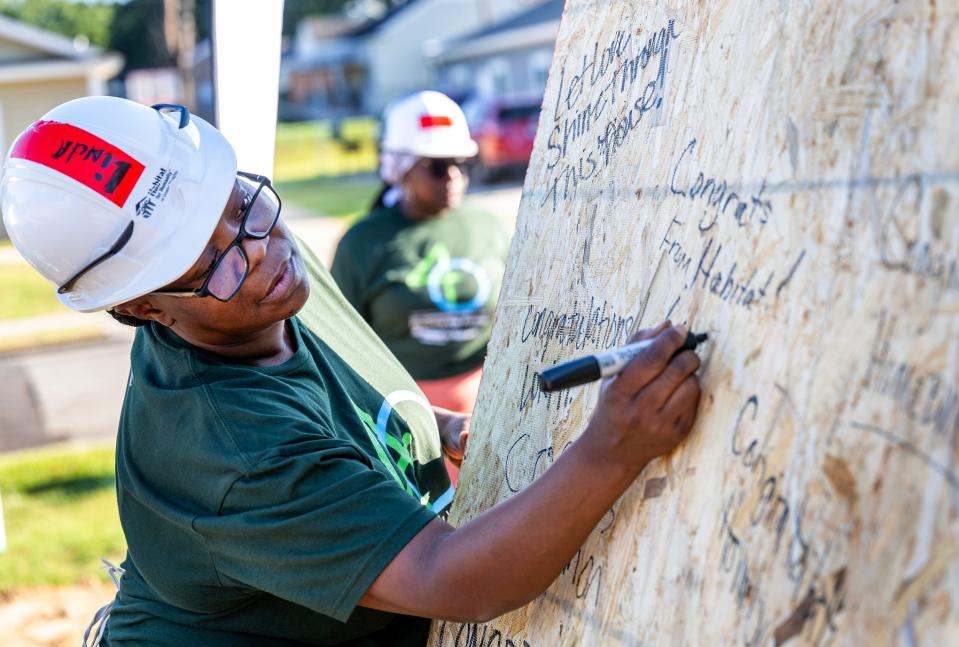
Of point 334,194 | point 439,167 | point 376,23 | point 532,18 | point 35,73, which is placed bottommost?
point 376,23

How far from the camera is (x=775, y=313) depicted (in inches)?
56.9

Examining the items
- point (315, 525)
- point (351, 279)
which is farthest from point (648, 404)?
point (351, 279)

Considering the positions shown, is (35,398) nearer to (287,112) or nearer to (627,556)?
(627,556)

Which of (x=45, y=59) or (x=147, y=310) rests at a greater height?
(x=147, y=310)

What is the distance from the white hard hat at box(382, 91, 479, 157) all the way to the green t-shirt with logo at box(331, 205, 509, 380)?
1.16 ft

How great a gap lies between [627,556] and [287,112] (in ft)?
210

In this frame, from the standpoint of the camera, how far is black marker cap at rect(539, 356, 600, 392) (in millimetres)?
1468

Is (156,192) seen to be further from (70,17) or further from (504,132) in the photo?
(70,17)

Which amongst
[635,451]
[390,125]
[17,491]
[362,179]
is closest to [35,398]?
[17,491]

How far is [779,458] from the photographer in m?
1.40

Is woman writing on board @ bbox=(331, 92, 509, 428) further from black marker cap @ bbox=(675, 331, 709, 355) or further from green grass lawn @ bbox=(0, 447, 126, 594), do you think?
black marker cap @ bbox=(675, 331, 709, 355)

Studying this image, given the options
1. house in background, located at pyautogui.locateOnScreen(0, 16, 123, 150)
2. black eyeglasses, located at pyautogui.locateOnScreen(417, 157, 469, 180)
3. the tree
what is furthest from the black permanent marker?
the tree

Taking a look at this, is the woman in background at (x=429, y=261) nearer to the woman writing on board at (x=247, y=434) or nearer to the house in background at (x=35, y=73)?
the woman writing on board at (x=247, y=434)

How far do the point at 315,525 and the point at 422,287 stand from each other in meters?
3.28
